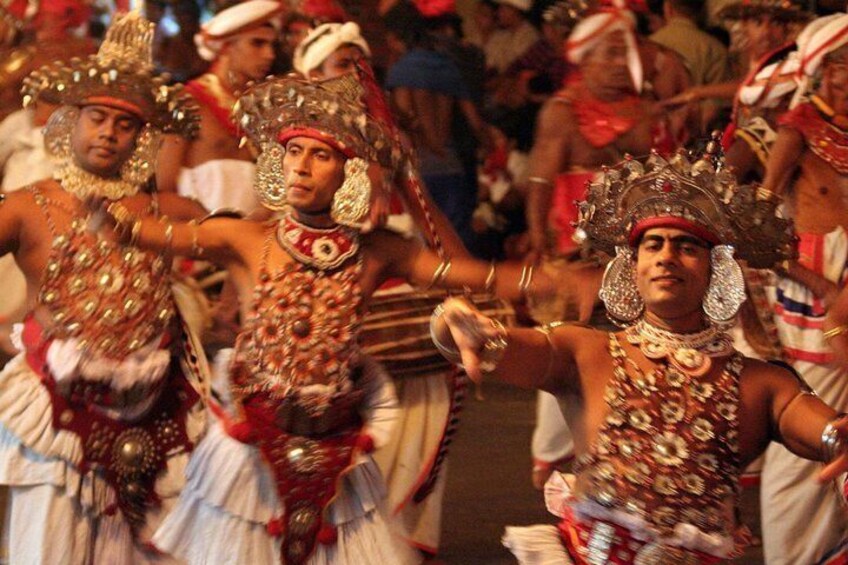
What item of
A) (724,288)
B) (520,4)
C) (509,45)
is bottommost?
(509,45)

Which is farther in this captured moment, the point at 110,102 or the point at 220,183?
the point at 220,183

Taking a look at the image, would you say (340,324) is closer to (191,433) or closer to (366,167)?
(366,167)

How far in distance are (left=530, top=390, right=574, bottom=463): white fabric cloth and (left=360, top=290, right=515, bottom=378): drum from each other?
0.97m

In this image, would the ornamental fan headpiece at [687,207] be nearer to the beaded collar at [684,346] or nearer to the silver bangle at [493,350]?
the beaded collar at [684,346]

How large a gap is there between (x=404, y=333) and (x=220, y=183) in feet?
4.24

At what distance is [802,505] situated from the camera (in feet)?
20.0

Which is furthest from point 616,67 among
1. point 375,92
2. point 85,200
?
point 85,200

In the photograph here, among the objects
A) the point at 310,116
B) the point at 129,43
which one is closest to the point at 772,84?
the point at 310,116

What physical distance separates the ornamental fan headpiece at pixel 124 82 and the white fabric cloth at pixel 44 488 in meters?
0.90

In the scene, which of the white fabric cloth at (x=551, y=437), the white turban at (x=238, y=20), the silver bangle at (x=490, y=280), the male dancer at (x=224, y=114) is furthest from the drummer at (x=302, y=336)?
the white turban at (x=238, y=20)

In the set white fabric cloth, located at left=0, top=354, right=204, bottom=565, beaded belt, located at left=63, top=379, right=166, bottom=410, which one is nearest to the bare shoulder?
beaded belt, located at left=63, top=379, right=166, bottom=410

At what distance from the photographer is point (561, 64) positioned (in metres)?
10.8

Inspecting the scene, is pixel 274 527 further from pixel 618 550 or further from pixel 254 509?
pixel 618 550

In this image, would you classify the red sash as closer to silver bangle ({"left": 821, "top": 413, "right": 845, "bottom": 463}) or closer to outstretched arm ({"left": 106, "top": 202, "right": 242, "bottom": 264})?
outstretched arm ({"left": 106, "top": 202, "right": 242, "bottom": 264})
